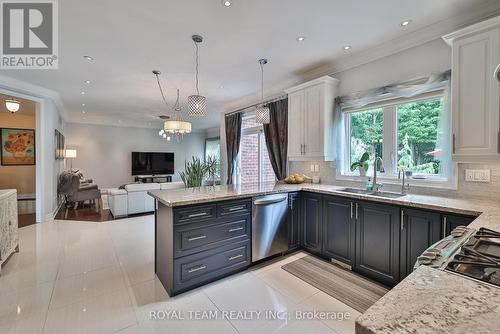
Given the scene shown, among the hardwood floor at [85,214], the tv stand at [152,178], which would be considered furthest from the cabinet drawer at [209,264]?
the tv stand at [152,178]

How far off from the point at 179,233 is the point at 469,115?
2.81 meters

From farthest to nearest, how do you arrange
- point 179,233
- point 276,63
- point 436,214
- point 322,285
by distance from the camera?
1. point 276,63
2. point 322,285
3. point 179,233
4. point 436,214

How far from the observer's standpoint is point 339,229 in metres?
2.72

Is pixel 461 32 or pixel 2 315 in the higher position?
pixel 461 32

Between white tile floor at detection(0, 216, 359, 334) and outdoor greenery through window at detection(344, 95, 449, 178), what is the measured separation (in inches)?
71.2

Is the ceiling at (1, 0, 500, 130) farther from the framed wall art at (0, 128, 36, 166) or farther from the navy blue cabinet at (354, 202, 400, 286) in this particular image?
the framed wall art at (0, 128, 36, 166)

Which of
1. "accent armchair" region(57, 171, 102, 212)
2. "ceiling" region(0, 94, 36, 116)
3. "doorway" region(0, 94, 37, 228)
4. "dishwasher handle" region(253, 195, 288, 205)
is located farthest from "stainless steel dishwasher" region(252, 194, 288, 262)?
"doorway" region(0, 94, 37, 228)

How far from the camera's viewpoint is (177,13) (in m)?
2.25

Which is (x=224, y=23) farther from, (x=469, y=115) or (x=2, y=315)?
(x=2, y=315)

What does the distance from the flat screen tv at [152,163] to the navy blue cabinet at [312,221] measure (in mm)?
7499

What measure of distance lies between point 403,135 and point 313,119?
3.81 ft

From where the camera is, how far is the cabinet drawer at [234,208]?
7.91ft

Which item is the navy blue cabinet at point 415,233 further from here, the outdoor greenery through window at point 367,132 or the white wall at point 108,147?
the white wall at point 108,147

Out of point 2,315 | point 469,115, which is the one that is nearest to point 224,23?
point 469,115
